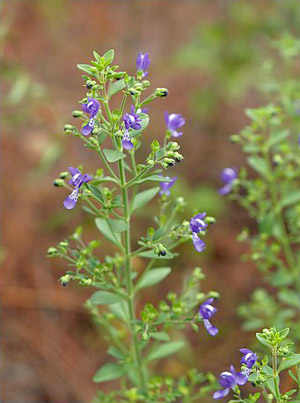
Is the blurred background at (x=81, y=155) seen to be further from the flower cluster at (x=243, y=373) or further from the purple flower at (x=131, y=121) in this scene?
the purple flower at (x=131, y=121)

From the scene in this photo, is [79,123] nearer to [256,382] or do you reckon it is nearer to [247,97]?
[247,97]

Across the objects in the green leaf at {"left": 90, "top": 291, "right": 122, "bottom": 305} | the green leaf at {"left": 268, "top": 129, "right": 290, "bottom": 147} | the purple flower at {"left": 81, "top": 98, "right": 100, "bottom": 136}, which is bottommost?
the green leaf at {"left": 90, "top": 291, "right": 122, "bottom": 305}

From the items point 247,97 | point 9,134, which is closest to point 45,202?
point 9,134

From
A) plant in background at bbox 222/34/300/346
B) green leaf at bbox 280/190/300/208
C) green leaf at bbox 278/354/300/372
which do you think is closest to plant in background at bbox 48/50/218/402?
green leaf at bbox 278/354/300/372

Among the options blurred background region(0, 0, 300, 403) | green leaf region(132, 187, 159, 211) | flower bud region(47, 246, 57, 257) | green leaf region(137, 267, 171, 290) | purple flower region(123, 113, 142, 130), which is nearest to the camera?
purple flower region(123, 113, 142, 130)

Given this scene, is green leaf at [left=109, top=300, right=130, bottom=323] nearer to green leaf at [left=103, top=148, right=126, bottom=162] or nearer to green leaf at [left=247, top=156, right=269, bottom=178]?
green leaf at [left=103, top=148, right=126, bottom=162]

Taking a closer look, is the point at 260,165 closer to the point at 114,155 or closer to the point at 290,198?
the point at 290,198
